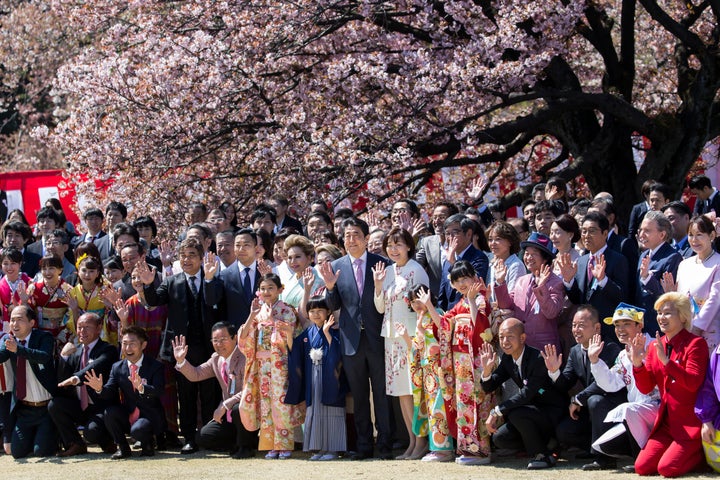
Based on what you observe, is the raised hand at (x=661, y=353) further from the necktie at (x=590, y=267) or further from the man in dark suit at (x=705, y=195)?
the man in dark suit at (x=705, y=195)

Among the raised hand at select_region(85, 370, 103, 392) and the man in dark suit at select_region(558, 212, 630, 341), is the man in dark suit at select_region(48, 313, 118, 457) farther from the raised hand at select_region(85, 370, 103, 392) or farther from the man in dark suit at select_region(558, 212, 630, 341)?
the man in dark suit at select_region(558, 212, 630, 341)

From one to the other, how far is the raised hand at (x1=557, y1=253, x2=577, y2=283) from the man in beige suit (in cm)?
249

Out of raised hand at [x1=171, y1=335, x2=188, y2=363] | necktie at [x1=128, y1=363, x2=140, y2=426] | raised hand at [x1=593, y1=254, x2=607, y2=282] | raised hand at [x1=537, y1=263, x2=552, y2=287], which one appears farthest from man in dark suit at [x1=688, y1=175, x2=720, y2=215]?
necktie at [x1=128, y1=363, x2=140, y2=426]

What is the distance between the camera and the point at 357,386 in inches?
297

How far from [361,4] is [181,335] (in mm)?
4835

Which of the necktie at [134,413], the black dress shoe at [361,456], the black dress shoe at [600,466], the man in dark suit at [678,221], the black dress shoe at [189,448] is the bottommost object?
the black dress shoe at [600,466]

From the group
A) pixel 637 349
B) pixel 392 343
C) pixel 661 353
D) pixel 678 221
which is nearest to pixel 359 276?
pixel 392 343

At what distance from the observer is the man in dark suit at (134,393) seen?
7.86 metres

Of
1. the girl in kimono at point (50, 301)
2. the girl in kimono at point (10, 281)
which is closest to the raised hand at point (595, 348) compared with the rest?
the girl in kimono at point (50, 301)

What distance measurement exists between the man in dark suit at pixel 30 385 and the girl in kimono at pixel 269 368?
1.61 metres

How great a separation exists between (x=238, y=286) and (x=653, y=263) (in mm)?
3126

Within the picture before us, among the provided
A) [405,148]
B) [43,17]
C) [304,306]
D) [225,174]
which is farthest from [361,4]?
[43,17]

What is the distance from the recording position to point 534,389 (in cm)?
687

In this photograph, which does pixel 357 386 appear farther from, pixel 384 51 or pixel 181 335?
pixel 384 51
